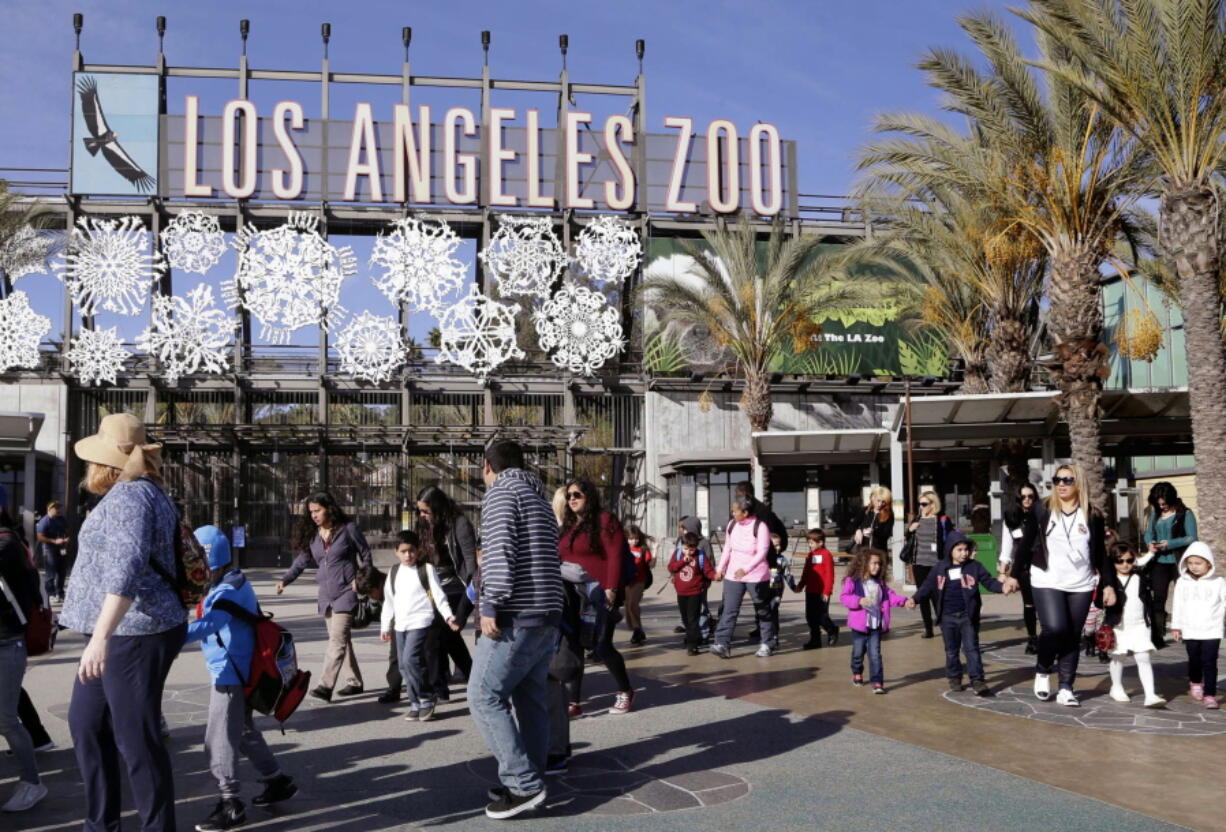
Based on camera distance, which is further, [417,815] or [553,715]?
[553,715]

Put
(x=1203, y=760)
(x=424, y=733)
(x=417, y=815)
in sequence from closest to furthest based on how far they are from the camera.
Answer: (x=417, y=815), (x=1203, y=760), (x=424, y=733)

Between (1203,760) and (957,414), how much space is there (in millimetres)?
15177

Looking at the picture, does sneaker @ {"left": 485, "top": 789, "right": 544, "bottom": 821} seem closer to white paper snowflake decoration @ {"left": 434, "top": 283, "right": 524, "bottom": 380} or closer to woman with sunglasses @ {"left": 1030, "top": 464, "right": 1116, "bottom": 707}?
woman with sunglasses @ {"left": 1030, "top": 464, "right": 1116, "bottom": 707}

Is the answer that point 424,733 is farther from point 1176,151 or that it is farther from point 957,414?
point 957,414

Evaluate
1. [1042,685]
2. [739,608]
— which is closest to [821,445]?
[739,608]

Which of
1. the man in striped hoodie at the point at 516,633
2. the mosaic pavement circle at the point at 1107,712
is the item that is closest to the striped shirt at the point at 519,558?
the man in striped hoodie at the point at 516,633

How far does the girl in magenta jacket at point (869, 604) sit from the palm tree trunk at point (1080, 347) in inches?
302

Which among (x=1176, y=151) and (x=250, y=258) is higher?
(x=250, y=258)

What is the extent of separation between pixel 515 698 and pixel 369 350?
28.2m

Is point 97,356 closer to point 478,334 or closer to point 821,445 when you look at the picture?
point 478,334

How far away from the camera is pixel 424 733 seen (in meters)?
7.49

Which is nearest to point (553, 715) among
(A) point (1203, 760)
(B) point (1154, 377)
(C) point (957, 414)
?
(A) point (1203, 760)

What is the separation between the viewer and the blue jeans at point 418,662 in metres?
7.91

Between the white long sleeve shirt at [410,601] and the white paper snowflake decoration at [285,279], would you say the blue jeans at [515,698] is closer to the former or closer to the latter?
the white long sleeve shirt at [410,601]
